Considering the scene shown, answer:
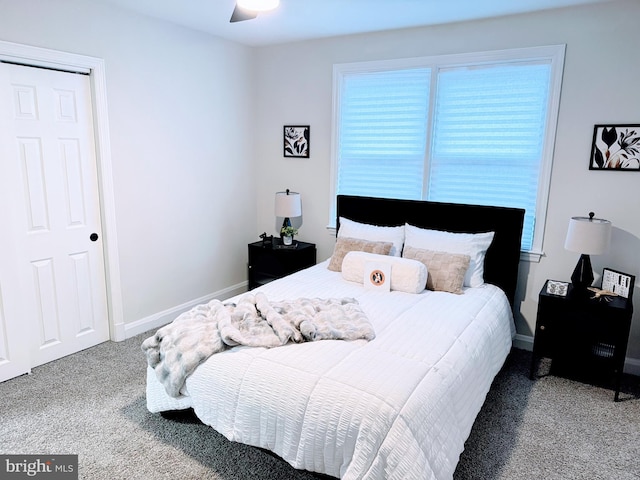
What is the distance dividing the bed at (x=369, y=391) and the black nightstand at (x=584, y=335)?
1.17 ft

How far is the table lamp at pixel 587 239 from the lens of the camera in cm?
289

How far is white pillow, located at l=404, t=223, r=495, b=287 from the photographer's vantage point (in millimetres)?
3340

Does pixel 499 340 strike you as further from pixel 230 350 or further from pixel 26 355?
pixel 26 355

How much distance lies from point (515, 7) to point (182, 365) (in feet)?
10.3

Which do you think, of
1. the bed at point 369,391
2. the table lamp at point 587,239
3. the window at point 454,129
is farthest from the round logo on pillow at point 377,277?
the table lamp at point 587,239

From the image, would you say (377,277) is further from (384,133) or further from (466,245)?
(384,133)

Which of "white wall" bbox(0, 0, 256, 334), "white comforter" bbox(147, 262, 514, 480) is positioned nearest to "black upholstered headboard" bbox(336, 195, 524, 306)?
"white comforter" bbox(147, 262, 514, 480)

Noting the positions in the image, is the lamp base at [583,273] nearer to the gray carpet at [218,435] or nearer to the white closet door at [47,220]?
the gray carpet at [218,435]

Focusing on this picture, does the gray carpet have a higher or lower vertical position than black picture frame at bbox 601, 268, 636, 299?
lower

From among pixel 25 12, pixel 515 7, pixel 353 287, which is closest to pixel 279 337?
pixel 353 287

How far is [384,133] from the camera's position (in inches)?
156

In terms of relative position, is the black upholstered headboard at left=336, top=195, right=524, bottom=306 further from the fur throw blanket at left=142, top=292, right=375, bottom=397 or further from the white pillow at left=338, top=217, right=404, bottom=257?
the fur throw blanket at left=142, top=292, right=375, bottom=397

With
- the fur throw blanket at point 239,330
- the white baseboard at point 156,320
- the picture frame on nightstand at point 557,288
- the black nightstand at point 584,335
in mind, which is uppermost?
the picture frame on nightstand at point 557,288

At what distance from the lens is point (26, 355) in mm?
3029
